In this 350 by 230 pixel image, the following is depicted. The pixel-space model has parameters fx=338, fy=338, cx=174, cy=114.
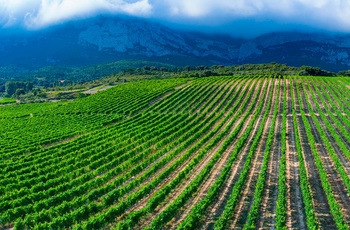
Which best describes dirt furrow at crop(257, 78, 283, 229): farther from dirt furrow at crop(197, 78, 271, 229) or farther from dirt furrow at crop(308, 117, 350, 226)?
dirt furrow at crop(308, 117, 350, 226)

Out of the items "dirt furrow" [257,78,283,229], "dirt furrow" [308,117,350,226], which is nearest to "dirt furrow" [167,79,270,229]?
"dirt furrow" [257,78,283,229]

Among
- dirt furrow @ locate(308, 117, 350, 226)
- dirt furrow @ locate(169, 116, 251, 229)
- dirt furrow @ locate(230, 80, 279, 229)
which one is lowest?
dirt furrow @ locate(169, 116, 251, 229)

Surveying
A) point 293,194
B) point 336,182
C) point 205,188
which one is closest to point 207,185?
point 205,188

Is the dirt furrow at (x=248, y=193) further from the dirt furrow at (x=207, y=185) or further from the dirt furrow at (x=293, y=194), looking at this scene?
the dirt furrow at (x=207, y=185)

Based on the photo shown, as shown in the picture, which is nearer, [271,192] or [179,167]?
[271,192]

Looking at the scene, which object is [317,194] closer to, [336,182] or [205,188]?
[336,182]

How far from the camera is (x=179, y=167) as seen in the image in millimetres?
38031

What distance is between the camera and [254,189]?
3044 centimetres

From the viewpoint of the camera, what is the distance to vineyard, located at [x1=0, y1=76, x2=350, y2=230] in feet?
83.4

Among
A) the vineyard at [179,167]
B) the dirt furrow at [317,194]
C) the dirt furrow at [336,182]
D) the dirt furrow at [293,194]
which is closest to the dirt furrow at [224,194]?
the vineyard at [179,167]

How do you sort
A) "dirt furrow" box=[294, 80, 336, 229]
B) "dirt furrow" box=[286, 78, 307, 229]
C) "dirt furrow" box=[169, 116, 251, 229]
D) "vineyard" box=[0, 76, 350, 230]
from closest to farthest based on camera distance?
1. "dirt furrow" box=[286, 78, 307, 229]
2. "dirt furrow" box=[294, 80, 336, 229]
3. "vineyard" box=[0, 76, 350, 230]
4. "dirt furrow" box=[169, 116, 251, 229]

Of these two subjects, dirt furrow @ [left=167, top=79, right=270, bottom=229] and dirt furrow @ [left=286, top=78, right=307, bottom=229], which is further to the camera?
dirt furrow @ [left=167, top=79, right=270, bottom=229]

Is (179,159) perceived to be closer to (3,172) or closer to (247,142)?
(247,142)

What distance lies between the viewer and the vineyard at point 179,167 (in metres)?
25.4
